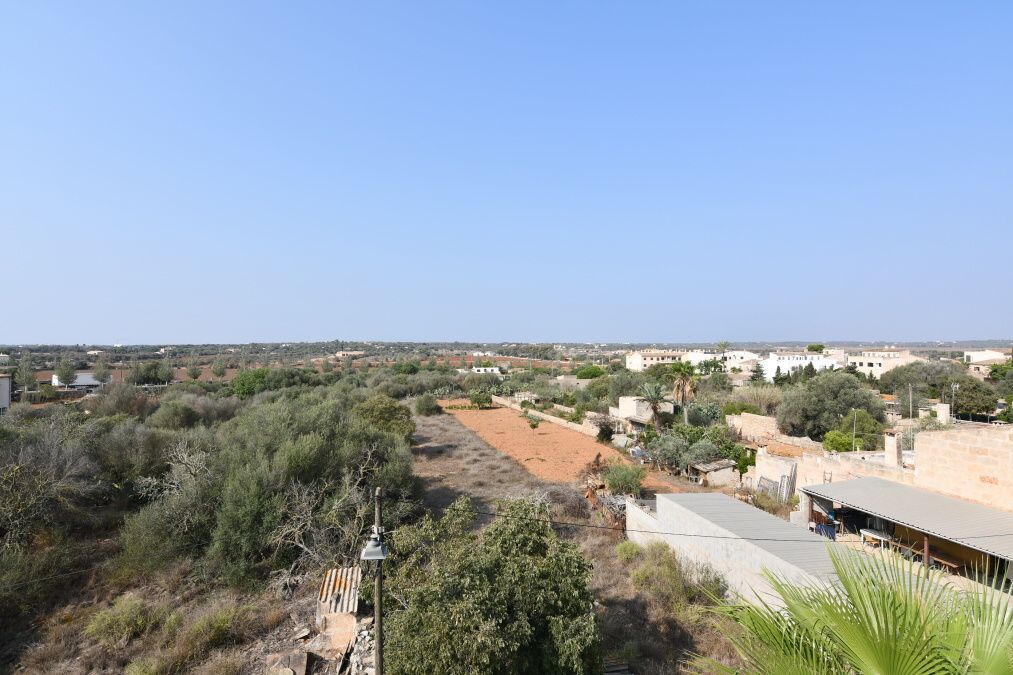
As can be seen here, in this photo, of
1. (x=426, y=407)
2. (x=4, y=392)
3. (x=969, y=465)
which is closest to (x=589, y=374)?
(x=426, y=407)

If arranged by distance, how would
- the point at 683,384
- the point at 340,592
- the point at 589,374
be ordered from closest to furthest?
the point at 340,592 < the point at 683,384 < the point at 589,374

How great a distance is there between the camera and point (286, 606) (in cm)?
890

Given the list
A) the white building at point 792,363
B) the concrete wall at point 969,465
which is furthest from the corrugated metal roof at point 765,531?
the white building at point 792,363

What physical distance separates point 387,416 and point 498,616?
1969 centimetres

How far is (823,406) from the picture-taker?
2411 centimetres

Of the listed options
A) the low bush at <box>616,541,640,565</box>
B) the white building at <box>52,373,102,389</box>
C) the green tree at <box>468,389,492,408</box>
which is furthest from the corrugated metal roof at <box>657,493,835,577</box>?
the white building at <box>52,373,102,389</box>

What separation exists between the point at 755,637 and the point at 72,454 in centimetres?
1547

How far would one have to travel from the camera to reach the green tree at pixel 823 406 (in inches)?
937

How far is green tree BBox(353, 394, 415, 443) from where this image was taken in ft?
75.9

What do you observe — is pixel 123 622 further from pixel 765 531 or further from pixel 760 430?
pixel 760 430

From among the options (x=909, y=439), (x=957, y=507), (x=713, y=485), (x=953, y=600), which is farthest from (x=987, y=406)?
(x=953, y=600)

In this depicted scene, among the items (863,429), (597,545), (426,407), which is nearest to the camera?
(597,545)

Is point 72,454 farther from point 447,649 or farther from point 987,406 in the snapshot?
point 987,406

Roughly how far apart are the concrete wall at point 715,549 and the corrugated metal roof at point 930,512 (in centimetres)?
292
